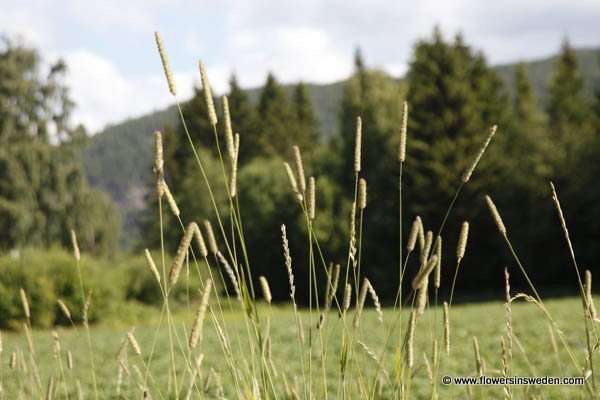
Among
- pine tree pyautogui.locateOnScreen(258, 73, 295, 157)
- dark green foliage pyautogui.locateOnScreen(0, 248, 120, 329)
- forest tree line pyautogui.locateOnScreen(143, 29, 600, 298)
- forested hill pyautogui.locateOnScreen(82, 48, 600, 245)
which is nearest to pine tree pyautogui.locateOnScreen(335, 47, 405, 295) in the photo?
forest tree line pyautogui.locateOnScreen(143, 29, 600, 298)

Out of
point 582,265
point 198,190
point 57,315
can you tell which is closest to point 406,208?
point 582,265

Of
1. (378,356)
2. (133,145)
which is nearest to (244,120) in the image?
(378,356)

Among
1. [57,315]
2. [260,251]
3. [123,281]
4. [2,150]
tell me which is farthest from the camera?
[260,251]

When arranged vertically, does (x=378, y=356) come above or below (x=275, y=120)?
below

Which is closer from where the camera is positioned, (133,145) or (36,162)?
(36,162)

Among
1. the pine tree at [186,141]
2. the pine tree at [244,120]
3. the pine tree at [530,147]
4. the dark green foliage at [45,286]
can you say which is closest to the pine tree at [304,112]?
the pine tree at [244,120]

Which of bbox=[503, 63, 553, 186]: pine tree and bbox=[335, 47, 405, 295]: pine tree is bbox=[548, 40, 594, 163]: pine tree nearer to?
bbox=[503, 63, 553, 186]: pine tree

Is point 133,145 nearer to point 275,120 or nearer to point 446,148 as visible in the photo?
point 275,120

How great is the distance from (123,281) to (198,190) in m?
9.05

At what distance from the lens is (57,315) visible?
19.2 metres

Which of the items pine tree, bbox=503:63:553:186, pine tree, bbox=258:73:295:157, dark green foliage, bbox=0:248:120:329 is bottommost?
dark green foliage, bbox=0:248:120:329

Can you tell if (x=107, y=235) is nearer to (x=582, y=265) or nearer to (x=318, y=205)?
(x=318, y=205)

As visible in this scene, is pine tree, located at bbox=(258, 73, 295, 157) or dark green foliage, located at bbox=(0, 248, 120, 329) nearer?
dark green foliage, located at bbox=(0, 248, 120, 329)

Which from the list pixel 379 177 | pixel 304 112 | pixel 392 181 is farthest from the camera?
pixel 304 112
